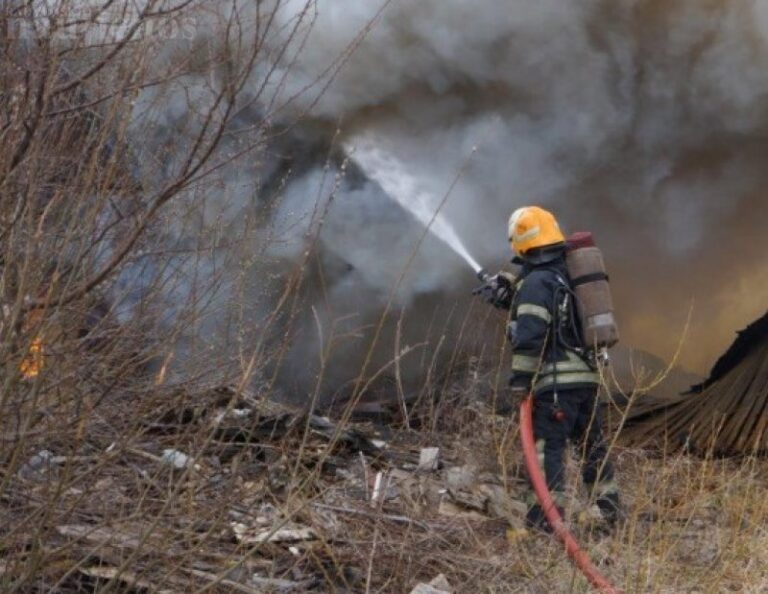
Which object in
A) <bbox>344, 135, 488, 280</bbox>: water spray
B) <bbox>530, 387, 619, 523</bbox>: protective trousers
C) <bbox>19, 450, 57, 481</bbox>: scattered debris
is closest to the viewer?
<bbox>19, 450, 57, 481</bbox>: scattered debris

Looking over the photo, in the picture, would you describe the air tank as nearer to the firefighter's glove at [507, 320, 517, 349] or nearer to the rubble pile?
the firefighter's glove at [507, 320, 517, 349]

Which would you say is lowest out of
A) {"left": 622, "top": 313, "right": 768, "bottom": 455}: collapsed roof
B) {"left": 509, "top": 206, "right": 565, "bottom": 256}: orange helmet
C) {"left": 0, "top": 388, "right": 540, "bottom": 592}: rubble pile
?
{"left": 0, "top": 388, "right": 540, "bottom": 592}: rubble pile

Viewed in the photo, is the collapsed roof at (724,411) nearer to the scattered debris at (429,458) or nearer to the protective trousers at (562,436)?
the protective trousers at (562,436)

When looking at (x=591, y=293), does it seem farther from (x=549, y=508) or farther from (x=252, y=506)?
(x=252, y=506)

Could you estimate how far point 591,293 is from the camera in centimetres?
586

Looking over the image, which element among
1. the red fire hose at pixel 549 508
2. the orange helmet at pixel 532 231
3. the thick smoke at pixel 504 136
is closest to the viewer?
the red fire hose at pixel 549 508

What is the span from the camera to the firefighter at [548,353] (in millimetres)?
5719

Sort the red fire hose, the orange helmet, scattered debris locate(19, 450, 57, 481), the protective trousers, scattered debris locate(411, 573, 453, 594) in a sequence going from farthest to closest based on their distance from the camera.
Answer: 1. the orange helmet
2. the protective trousers
3. the red fire hose
4. scattered debris locate(411, 573, 453, 594)
5. scattered debris locate(19, 450, 57, 481)

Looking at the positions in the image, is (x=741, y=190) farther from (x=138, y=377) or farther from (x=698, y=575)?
(x=138, y=377)

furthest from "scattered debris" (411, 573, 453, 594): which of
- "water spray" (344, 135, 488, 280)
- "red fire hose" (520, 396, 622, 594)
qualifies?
"water spray" (344, 135, 488, 280)

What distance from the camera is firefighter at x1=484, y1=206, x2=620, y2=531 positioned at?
5719 mm

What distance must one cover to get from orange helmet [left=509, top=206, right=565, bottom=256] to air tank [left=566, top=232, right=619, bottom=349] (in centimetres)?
13

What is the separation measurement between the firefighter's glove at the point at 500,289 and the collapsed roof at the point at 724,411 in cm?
218

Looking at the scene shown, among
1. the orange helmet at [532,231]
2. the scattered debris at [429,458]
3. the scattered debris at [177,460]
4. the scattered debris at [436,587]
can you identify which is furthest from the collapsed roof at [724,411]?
the scattered debris at [177,460]
